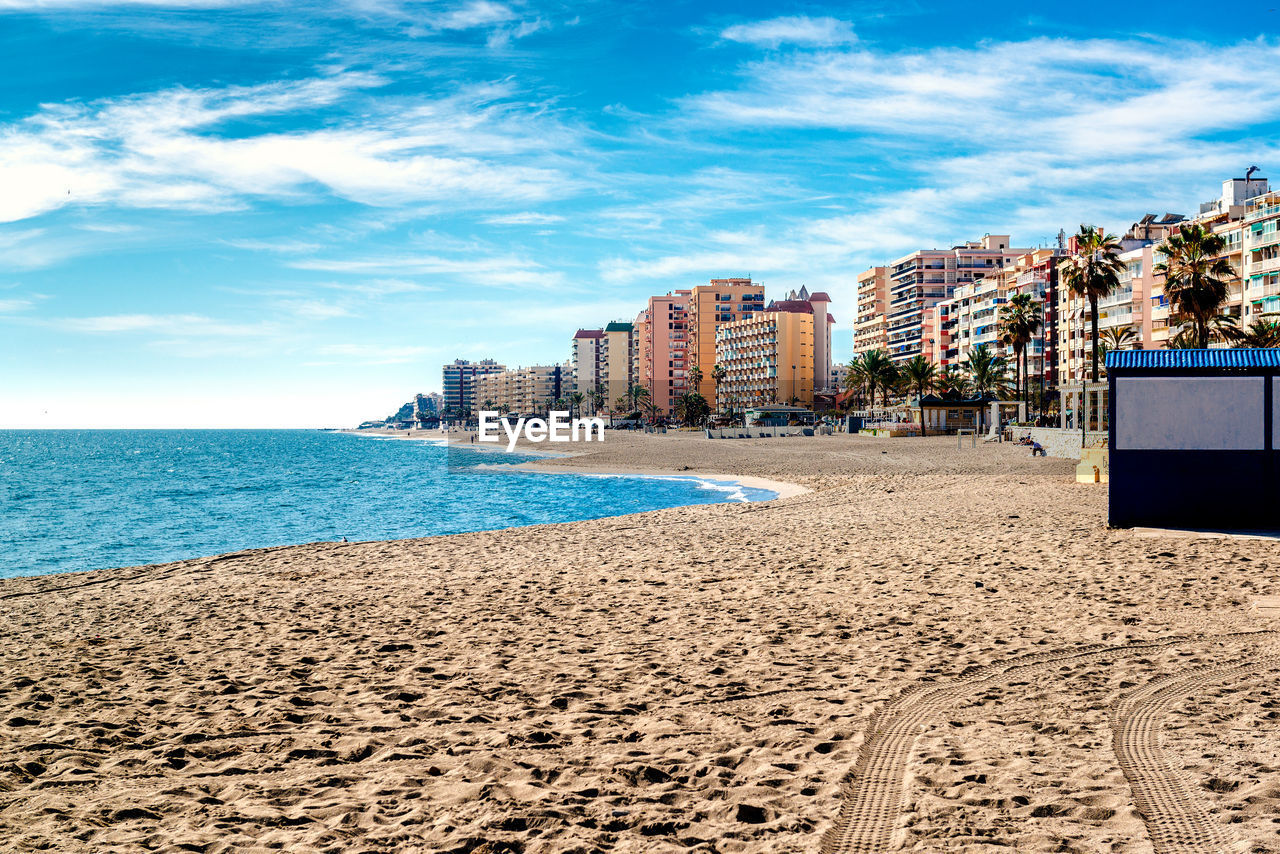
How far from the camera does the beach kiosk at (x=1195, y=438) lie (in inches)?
630

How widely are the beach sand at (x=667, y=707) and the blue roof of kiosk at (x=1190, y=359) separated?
3242 millimetres

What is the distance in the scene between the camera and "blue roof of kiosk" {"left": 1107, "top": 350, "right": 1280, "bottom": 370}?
15789 millimetres

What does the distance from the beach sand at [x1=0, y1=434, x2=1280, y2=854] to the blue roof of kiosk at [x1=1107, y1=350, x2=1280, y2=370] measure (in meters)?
3.24

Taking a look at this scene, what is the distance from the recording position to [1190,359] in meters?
16.1

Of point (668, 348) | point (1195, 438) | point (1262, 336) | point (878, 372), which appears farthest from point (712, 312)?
point (1195, 438)

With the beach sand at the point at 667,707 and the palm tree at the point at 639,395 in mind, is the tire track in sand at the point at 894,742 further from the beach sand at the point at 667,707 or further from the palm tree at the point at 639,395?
the palm tree at the point at 639,395

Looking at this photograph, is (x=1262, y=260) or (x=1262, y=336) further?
(x=1262, y=260)

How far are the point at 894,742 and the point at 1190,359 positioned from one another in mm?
13243

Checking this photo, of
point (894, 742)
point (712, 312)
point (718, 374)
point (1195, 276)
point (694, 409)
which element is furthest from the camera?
point (712, 312)

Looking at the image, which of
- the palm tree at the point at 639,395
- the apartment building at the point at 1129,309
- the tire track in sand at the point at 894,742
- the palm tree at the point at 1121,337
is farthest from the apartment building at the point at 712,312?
the tire track in sand at the point at 894,742

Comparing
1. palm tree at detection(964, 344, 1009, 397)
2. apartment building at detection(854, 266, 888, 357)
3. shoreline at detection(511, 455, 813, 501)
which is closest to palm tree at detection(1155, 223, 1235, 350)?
shoreline at detection(511, 455, 813, 501)

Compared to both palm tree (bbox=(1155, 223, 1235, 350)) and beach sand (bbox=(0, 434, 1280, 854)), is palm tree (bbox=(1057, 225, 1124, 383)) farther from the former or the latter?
beach sand (bbox=(0, 434, 1280, 854))

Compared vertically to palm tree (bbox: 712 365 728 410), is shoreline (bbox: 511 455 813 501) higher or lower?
lower

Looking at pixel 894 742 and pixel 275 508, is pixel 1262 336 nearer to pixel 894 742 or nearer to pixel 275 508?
pixel 275 508
